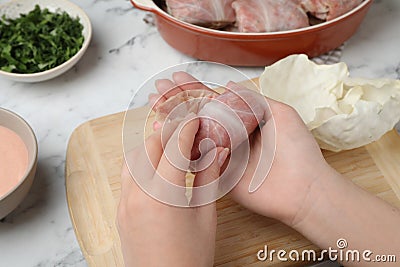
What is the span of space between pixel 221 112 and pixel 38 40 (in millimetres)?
607

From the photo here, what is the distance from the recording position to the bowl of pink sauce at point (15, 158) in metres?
1.14

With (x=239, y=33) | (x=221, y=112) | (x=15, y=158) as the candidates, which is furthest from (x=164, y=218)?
(x=239, y=33)

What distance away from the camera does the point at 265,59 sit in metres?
1.42

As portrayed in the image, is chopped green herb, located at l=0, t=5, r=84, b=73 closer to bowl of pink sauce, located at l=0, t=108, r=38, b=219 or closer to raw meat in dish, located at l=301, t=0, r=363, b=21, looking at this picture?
bowl of pink sauce, located at l=0, t=108, r=38, b=219

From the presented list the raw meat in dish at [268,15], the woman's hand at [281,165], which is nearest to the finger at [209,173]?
the woman's hand at [281,165]

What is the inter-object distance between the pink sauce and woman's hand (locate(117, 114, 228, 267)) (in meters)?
0.29

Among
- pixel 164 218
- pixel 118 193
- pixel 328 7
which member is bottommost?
pixel 118 193

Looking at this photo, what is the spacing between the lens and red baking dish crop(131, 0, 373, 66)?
4.41 feet

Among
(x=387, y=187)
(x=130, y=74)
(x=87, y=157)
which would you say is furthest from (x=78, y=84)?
(x=387, y=187)

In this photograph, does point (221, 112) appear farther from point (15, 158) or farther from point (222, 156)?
point (15, 158)

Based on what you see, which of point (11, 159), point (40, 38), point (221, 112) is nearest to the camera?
point (221, 112)

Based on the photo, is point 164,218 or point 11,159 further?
point 11,159

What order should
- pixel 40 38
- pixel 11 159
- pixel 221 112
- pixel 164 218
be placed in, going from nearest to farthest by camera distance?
pixel 164 218, pixel 221 112, pixel 11 159, pixel 40 38

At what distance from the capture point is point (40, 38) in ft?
4.77
